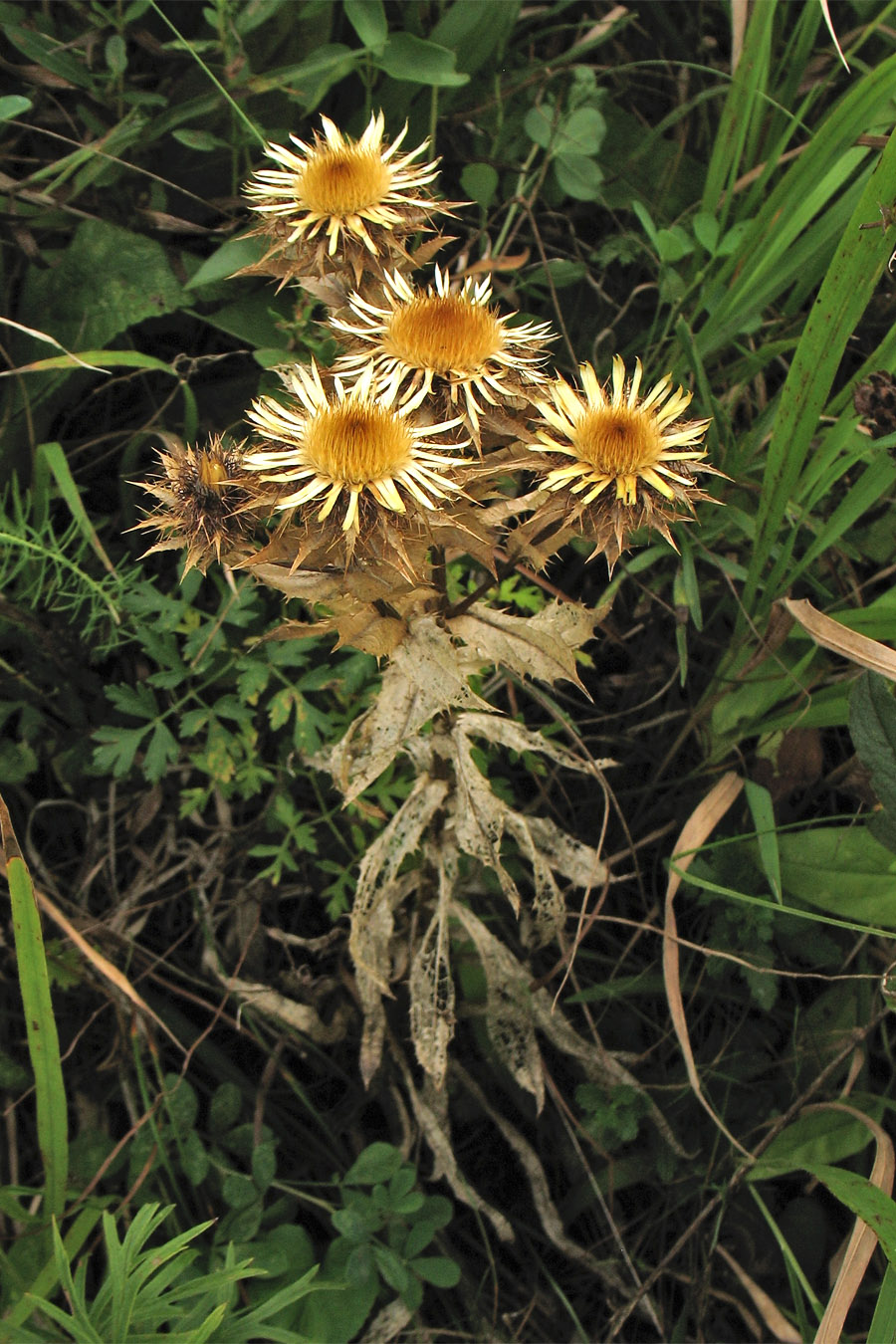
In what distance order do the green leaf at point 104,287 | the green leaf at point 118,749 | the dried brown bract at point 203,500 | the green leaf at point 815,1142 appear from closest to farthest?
1. the dried brown bract at point 203,500
2. the green leaf at point 815,1142
3. the green leaf at point 118,749
4. the green leaf at point 104,287

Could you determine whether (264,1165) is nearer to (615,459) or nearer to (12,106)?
(615,459)

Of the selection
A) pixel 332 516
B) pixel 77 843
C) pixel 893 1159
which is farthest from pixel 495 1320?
pixel 332 516

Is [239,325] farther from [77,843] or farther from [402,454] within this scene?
[77,843]

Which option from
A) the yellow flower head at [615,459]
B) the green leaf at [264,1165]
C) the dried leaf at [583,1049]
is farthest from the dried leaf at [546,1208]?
the yellow flower head at [615,459]

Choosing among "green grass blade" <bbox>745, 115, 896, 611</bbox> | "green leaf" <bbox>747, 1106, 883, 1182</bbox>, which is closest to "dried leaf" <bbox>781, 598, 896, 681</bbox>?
"green grass blade" <bbox>745, 115, 896, 611</bbox>

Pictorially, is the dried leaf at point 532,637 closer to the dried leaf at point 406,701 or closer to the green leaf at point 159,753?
the dried leaf at point 406,701
